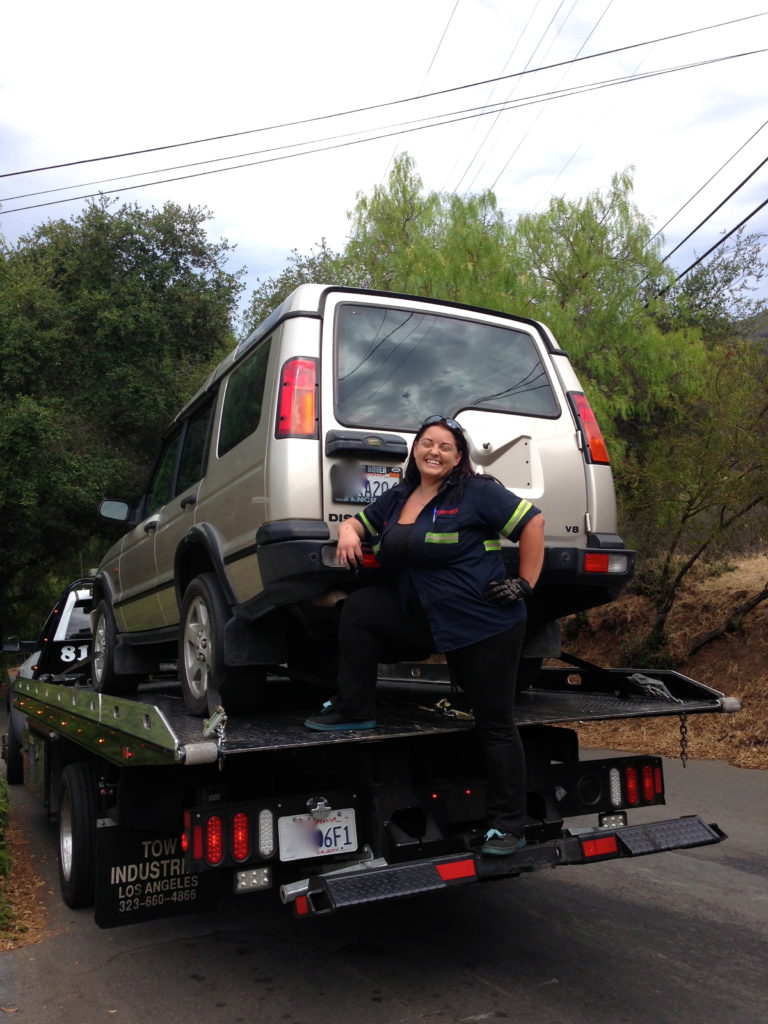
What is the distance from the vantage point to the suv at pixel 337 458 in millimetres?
4184

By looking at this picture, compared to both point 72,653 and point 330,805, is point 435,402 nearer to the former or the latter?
point 330,805

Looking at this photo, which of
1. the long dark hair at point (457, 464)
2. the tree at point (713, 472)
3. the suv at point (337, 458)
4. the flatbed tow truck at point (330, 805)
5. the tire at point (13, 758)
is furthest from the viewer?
the tree at point (713, 472)

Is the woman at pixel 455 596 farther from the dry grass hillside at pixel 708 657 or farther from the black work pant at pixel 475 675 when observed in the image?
the dry grass hillside at pixel 708 657

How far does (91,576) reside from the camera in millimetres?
7922

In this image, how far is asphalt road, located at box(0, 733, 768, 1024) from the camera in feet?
12.1

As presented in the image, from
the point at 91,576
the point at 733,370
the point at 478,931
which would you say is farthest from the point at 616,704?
the point at 733,370

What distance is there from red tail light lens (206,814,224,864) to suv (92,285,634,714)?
34.5 inches

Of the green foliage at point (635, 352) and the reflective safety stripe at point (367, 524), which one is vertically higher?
the green foliage at point (635, 352)

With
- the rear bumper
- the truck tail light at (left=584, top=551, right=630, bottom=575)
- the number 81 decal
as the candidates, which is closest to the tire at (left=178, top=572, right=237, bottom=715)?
the rear bumper

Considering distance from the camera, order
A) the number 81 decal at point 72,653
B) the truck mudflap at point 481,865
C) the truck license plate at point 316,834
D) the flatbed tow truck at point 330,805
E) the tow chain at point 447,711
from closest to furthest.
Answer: the truck mudflap at point 481,865 → the flatbed tow truck at point 330,805 → the truck license plate at point 316,834 → the tow chain at point 447,711 → the number 81 decal at point 72,653

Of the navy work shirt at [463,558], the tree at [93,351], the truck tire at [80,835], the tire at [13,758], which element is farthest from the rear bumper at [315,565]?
the tree at [93,351]

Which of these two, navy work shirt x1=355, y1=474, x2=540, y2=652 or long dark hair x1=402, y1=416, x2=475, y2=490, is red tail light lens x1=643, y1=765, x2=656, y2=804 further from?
long dark hair x1=402, y1=416, x2=475, y2=490

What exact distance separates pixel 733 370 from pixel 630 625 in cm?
381

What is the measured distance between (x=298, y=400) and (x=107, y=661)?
3.42 metres
